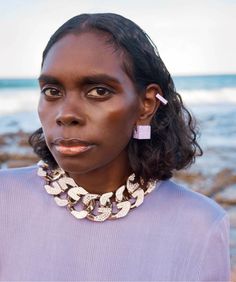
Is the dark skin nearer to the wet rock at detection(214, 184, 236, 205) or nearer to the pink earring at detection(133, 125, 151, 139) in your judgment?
the pink earring at detection(133, 125, 151, 139)

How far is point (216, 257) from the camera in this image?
77.0 inches

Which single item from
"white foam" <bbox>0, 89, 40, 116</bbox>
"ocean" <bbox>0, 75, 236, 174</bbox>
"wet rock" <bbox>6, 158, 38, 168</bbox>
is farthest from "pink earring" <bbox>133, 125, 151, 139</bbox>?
"white foam" <bbox>0, 89, 40, 116</bbox>

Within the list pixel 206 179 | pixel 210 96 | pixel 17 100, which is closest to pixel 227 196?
pixel 206 179

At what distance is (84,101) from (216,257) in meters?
0.60

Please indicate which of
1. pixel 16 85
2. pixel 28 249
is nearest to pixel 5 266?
pixel 28 249

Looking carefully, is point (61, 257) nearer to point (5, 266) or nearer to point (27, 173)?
point (5, 266)

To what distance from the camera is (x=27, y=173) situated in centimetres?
209

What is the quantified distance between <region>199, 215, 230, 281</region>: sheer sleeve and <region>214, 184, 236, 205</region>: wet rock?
5297mm

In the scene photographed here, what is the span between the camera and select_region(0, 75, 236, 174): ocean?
1093 cm

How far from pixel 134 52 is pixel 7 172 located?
0.54 m

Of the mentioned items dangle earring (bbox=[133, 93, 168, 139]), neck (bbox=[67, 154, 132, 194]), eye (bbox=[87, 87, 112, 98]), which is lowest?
neck (bbox=[67, 154, 132, 194])

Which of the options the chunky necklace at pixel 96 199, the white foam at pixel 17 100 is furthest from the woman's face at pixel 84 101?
the white foam at pixel 17 100

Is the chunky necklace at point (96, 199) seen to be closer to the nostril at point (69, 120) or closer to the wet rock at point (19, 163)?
the nostril at point (69, 120)

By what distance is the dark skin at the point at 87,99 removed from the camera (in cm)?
181
